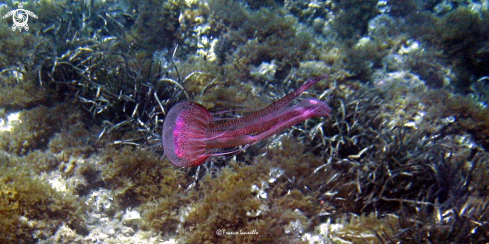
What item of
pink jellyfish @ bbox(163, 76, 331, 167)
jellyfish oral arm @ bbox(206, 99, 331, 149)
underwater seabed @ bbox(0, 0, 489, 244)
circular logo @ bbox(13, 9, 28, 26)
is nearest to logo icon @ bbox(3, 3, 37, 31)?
circular logo @ bbox(13, 9, 28, 26)

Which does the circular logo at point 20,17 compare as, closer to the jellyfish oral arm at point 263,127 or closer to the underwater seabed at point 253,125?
the underwater seabed at point 253,125

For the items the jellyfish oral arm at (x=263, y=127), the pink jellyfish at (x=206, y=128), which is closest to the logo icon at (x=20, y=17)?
the pink jellyfish at (x=206, y=128)

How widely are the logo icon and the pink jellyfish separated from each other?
227 inches

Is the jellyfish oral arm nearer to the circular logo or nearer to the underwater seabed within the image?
the underwater seabed

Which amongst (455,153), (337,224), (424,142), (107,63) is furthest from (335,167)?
(107,63)

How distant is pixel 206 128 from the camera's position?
2188 mm

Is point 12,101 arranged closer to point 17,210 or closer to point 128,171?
point 17,210

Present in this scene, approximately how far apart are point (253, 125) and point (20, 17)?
686cm

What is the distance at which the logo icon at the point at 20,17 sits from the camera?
215 inches

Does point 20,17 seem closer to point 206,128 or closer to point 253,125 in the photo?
point 206,128

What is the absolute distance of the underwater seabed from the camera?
2859 mm

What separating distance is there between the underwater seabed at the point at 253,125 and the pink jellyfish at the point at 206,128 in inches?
5.7

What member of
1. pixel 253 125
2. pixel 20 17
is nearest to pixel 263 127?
pixel 253 125

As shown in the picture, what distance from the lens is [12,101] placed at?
408cm
